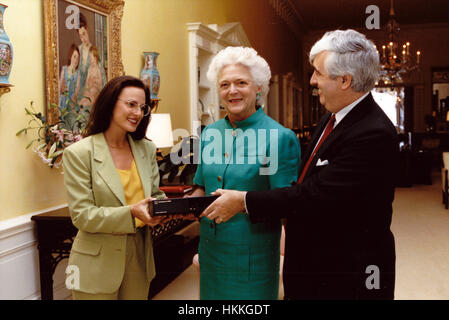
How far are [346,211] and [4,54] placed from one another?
87.5 inches

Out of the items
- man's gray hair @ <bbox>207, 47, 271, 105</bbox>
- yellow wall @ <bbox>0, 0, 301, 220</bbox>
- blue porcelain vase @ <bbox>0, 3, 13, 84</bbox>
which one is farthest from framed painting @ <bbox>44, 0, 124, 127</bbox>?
man's gray hair @ <bbox>207, 47, 271, 105</bbox>

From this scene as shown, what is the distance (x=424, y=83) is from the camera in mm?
14961

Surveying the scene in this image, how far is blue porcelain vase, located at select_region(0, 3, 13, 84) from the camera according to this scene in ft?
8.76

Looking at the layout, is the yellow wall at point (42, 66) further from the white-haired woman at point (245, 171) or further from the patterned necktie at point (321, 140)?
the patterned necktie at point (321, 140)

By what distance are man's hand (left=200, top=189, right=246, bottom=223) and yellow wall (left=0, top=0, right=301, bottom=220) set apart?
1.79 meters

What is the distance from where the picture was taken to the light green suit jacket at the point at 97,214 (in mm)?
1870

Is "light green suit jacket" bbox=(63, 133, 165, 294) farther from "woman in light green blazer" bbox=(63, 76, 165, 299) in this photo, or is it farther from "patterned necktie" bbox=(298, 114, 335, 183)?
"patterned necktie" bbox=(298, 114, 335, 183)

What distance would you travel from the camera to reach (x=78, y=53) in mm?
3643

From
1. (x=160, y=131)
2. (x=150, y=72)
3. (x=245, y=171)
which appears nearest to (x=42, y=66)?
(x=160, y=131)

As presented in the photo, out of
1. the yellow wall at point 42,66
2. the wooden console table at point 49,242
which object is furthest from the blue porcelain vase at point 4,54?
the wooden console table at point 49,242

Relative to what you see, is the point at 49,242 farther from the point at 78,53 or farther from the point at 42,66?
the point at 78,53

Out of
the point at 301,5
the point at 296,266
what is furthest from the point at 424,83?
the point at 296,266
